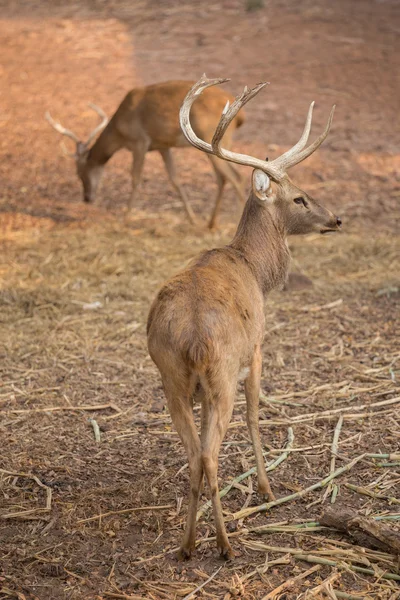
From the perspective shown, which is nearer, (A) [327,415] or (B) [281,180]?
(B) [281,180]

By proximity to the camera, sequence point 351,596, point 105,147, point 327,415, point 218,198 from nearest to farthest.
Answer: point 351,596 → point 327,415 → point 218,198 → point 105,147

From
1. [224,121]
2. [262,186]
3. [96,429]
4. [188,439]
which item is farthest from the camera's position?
[96,429]

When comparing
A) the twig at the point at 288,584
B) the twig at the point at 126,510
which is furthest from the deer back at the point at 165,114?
the twig at the point at 288,584

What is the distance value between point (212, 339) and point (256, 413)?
91 cm

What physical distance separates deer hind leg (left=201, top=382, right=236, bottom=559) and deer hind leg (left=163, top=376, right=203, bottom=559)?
43 mm

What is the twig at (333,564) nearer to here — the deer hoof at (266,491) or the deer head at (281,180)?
the deer hoof at (266,491)

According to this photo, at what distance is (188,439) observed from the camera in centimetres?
390

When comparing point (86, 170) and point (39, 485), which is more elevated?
point (39, 485)

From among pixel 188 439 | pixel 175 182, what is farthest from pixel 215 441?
pixel 175 182

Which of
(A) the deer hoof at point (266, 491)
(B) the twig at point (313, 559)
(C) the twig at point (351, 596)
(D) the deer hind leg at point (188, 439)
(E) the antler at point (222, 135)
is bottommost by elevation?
(A) the deer hoof at point (266, 491)

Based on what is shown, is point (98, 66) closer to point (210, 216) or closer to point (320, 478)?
point (210, 216)

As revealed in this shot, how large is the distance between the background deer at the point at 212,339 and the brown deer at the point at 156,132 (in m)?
4.52

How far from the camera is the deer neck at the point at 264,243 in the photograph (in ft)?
16.2

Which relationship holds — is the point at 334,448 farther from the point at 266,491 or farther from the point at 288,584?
the point at 288,584
